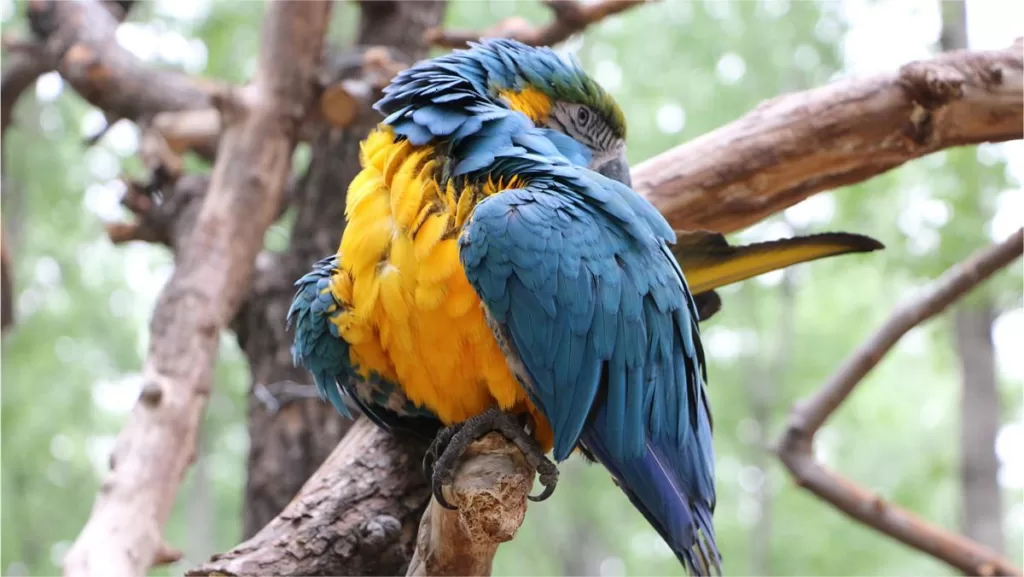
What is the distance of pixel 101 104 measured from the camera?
3.17 m

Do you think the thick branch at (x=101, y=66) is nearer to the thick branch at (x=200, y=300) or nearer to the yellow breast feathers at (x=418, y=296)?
the thick branch at (x=200, y=300)

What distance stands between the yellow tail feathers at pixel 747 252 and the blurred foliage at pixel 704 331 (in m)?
1.67

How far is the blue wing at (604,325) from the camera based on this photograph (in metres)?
1.34

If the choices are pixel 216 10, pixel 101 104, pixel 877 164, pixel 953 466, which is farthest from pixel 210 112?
pixel 953 466

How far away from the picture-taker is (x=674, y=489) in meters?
1.49

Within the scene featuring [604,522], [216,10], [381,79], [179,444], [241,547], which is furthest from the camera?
[604,522]

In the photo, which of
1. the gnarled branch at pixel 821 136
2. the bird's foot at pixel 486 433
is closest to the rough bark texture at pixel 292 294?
the gnarled branch at pixel 821 136

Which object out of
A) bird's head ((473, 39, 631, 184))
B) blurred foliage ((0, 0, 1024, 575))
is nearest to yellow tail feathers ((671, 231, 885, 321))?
bird's head ((473, 39, 631, 184))

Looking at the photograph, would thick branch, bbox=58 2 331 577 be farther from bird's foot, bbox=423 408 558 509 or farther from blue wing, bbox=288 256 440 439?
bird's foot, bbox=423 408 558 509

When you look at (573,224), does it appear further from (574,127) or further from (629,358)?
(574,127)

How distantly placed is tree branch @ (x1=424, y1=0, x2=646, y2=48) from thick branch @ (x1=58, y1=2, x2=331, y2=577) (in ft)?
1.33

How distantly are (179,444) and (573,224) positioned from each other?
4.41 ft

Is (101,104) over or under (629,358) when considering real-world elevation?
over

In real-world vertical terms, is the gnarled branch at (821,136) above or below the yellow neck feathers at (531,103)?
below
